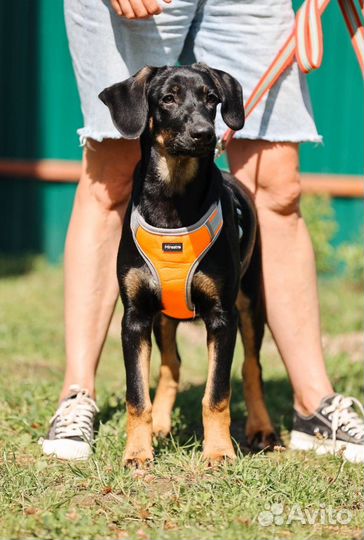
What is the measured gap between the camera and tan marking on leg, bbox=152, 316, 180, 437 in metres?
4.18

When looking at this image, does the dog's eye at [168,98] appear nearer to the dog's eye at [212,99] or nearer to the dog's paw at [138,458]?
the dog's eye at [212,99]

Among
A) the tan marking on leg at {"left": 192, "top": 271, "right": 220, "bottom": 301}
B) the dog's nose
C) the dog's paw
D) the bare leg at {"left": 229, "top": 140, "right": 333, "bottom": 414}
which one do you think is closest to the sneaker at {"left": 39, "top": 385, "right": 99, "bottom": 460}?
the dog's paw

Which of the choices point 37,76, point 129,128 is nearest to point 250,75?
point 129,128

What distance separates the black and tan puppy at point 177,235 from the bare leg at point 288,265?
1.32 feet

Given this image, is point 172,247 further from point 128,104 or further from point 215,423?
point 215,423

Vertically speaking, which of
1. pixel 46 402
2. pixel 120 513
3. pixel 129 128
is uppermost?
pixel 129 128

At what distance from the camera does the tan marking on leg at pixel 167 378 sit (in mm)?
4176

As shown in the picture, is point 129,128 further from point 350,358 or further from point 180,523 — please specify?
point 350,358

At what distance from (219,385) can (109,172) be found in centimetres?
104

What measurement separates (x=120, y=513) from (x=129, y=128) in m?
1.36

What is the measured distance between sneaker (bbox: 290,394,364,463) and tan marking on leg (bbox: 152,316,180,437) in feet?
1.77

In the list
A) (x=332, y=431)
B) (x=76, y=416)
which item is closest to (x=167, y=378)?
(x=76, y=416)

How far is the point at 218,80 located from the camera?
3707mm

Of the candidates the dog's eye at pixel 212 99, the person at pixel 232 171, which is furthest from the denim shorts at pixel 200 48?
the dog's eye at pixel 212 99
